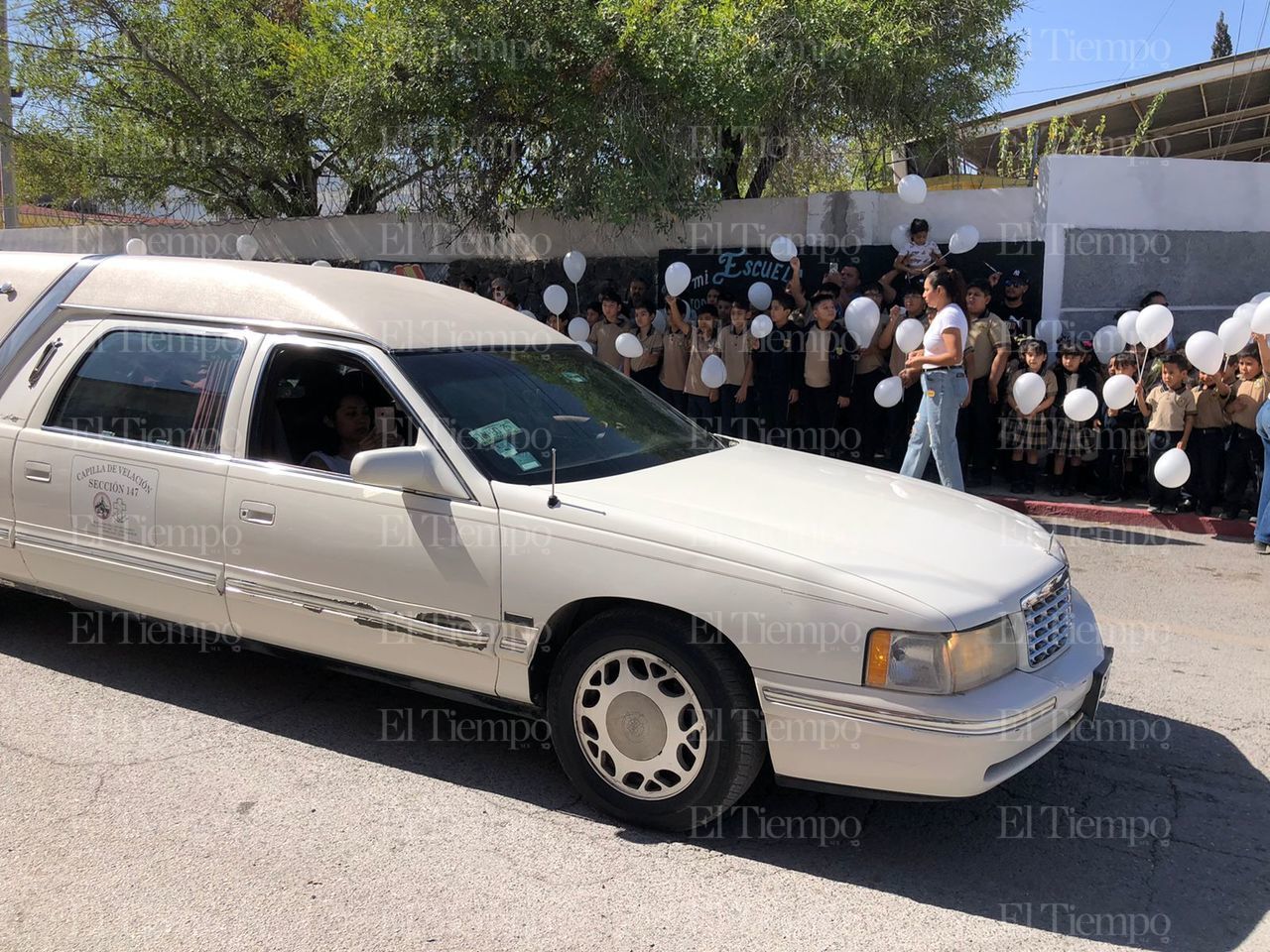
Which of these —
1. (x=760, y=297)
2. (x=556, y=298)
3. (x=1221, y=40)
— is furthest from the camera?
(x=1221, y=40)

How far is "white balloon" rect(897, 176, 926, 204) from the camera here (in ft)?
33.3

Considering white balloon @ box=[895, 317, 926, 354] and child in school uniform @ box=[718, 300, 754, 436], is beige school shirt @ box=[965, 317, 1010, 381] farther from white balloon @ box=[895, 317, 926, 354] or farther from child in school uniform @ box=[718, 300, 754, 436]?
child in school uniform @ box=[718, 300, 754, 436]

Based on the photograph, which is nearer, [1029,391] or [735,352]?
[1029,391]

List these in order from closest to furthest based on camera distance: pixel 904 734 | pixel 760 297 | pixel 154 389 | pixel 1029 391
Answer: pixel 904 734 < pixel 154 389 < pixel 1029 391 < pixel 760 297

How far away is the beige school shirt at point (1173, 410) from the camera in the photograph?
850 cm

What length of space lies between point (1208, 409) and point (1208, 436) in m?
0.22

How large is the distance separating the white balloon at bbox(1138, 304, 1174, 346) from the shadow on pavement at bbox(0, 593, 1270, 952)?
15.5 feet

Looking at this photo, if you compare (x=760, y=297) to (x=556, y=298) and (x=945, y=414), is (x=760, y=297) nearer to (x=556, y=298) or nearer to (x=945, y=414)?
(x=556, y=298)

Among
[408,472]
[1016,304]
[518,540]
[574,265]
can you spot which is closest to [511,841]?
A: [518,540]

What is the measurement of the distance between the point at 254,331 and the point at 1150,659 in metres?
4.49

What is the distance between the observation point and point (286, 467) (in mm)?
4305

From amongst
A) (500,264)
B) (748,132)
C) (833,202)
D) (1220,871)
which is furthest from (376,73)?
(1220,871)

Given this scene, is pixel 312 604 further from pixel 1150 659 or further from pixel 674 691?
pixel 1150 659

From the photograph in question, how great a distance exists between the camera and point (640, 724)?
11.9 ft
